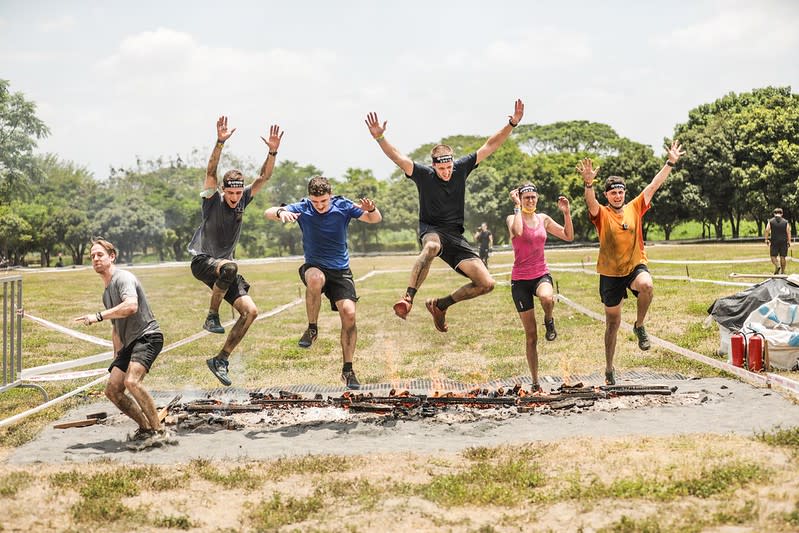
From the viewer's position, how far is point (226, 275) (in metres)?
9.79

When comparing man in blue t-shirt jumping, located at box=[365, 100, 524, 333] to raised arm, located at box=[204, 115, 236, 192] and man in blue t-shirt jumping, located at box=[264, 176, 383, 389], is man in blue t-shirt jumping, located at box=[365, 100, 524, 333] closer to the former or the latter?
man in blue t-shirt jumping, located at box=[264, 176, 383, 389]

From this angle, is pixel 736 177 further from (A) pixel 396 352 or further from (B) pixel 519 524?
(B) pixel 519 524

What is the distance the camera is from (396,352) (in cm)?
1536

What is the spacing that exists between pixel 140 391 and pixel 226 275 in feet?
6.36

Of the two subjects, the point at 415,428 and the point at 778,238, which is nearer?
the point at 415,428

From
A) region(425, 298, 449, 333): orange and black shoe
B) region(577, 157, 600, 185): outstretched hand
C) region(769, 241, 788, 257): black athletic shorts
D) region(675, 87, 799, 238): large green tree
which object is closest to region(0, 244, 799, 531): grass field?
region(425, 298, 449, 333): orange and black shoe

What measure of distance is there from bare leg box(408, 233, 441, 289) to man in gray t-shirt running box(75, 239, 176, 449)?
331 cm

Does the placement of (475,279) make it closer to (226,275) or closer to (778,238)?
(226,275)

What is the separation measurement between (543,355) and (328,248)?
5.77 meters

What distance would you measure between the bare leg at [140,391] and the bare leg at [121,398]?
0.20 feet

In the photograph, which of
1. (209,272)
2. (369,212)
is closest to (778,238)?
(369,212)

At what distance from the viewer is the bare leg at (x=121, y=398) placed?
335 inches

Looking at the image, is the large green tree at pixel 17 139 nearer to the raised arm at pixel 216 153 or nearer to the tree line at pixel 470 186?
the tree line at pixel 470 186

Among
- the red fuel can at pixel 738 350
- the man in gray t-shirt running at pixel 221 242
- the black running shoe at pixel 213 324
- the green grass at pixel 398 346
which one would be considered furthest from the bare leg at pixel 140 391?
the red fuel can at pixel 738 350
